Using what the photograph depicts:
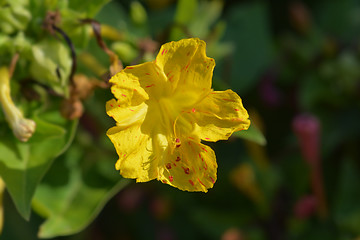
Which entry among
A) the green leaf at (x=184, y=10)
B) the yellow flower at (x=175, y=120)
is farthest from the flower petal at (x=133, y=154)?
the green leaf at (x=184, y=10)

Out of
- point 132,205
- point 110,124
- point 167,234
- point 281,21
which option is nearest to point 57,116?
point 110,124

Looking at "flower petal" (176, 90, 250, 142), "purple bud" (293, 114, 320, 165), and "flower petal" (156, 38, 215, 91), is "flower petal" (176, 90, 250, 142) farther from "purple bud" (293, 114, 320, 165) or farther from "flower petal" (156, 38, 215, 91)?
"purple bud" (293, 114, 320, 165)

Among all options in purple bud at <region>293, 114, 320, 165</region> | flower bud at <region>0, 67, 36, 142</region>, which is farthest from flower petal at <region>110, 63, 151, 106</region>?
purple bud at <region>293, 114, 320, 165</region>

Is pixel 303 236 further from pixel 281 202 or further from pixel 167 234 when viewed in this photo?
pixel 167 234

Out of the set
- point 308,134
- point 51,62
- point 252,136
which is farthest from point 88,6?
point 308,134

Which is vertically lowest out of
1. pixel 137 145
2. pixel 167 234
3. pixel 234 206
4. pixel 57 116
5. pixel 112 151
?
pixel 167 234

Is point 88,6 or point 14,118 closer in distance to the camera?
point 14,118

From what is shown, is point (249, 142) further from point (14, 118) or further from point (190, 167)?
point (14, 118)
